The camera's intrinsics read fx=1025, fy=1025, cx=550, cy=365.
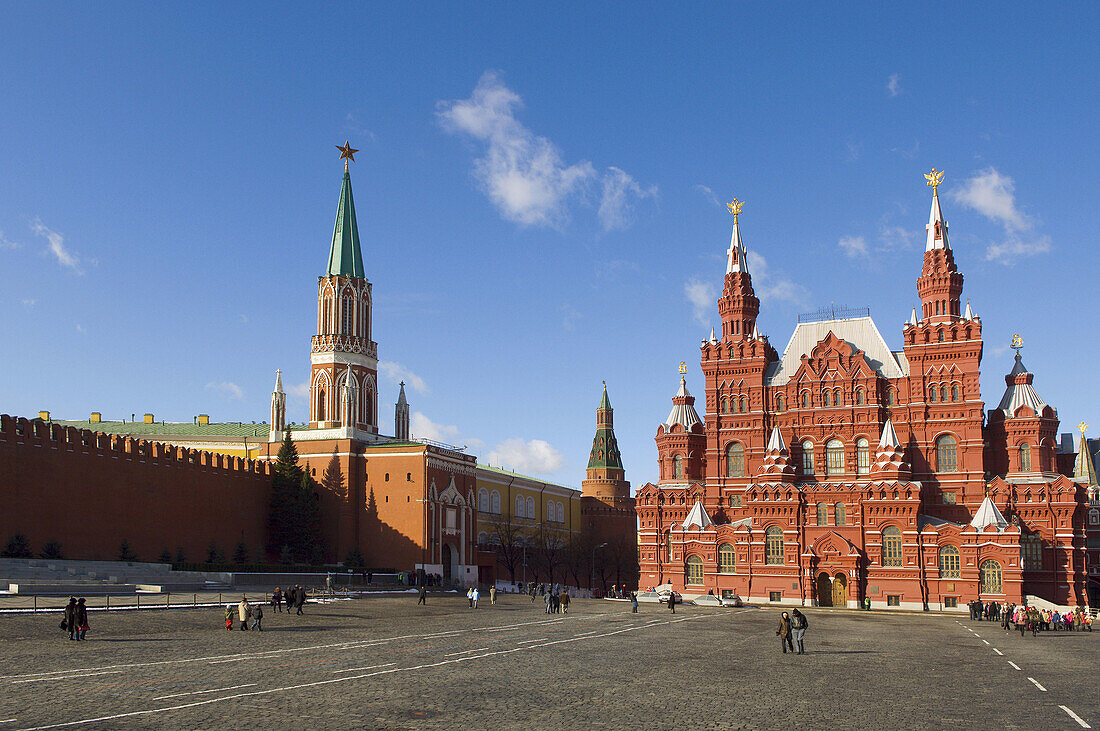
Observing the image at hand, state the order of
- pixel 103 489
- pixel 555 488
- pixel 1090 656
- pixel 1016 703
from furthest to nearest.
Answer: pixel 555 488, pixel 103 489, pixel 1090 656, pixel 1016 703

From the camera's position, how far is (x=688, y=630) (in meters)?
37.9

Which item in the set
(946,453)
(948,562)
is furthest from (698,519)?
(946,453)

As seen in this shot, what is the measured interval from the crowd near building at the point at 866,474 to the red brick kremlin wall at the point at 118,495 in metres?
28.0

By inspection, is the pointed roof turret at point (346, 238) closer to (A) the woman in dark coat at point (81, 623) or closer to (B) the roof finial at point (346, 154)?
(B) the roof finial at point (346, 154)

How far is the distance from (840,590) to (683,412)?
716 inches

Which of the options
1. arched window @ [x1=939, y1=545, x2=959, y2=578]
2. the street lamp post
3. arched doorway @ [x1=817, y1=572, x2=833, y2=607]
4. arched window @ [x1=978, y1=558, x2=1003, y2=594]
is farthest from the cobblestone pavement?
the street lamp post

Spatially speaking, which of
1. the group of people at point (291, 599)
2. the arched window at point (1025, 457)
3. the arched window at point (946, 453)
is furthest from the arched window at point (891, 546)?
the group of people at point (291, 599)

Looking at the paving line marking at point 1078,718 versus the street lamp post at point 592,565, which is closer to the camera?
the paving line marking at point 1078,718

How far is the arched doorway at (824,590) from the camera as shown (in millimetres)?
64812

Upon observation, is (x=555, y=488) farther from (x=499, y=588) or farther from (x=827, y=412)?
(x=827, y=412)

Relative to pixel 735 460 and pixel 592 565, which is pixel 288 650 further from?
pixel 592 565

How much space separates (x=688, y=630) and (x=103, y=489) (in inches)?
1312

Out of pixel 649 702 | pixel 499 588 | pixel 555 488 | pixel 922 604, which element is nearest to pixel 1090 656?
pixel 649 702

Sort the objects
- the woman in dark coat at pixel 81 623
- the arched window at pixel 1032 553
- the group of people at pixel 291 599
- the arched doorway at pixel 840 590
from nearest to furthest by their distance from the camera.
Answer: the woman in dark coat at pixel 81 623 → the group of people at pixel 291 599 → the arched window at pixel 1032 553 → the arched doorway at pixel 840 590
